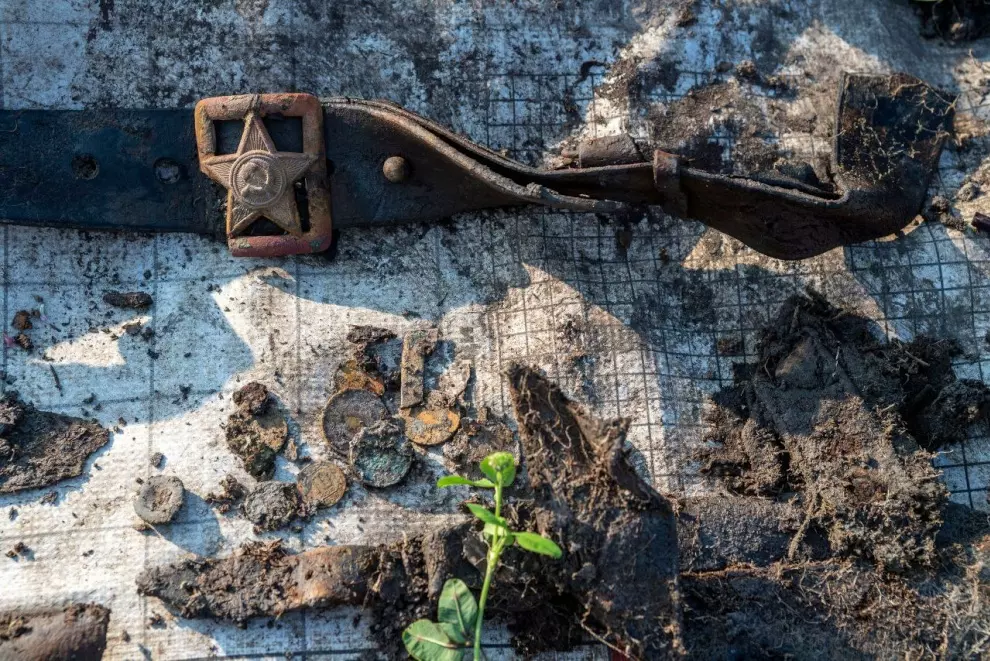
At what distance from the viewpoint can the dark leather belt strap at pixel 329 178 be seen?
325 cm

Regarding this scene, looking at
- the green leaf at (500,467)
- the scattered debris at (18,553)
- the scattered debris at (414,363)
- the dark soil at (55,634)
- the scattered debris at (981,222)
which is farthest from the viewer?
the scattered debris at (981,222)

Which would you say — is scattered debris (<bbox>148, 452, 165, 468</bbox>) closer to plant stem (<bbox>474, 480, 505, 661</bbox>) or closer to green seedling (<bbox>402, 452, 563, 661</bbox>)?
green seedling (<bbox>402, 452, 563, 661</bbox>)

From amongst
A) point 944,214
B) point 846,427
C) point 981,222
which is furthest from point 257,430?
point 981,222

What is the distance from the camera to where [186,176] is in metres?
3.42

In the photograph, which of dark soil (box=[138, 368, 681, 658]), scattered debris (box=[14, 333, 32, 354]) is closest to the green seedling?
dark soil (box=[138, 368, 681, 658])

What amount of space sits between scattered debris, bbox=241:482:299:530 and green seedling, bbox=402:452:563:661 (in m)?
0.67

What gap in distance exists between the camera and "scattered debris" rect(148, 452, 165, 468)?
314cm

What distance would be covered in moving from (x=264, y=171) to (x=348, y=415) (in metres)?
0.99

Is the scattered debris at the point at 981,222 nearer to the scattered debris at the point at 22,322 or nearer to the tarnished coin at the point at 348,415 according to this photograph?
the tarnished coin at the point at 348,415

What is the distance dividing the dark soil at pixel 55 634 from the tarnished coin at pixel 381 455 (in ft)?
3.26

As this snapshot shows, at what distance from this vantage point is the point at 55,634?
2836 mm

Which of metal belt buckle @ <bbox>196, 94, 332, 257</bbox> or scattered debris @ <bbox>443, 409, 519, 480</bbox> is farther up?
metal belt buckle @ <bbox>196, 94, 332, 257</bbox>

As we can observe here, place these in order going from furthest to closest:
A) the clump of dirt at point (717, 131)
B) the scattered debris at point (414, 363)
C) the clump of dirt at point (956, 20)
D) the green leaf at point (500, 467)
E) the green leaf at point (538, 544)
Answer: the clump of dirt at point (956, 20)
the clump of dirt at point (717, 131)
the scattered debris at point (414, 363)
the green leaf at point (500, 467)
the green leaf at point (538, 544)

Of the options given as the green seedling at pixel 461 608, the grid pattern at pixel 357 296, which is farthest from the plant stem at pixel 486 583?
the grid pattern at pixel 357 296
